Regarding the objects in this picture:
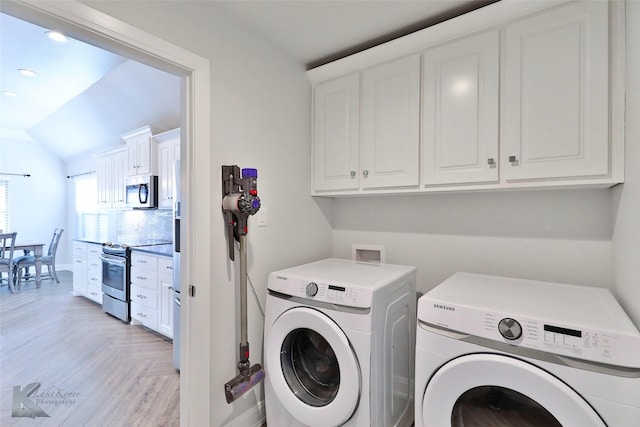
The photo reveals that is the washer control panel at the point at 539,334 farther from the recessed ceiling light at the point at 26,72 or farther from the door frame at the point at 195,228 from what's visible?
the recessed ceiling light at the point at 26,72

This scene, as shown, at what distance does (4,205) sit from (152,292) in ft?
16.4

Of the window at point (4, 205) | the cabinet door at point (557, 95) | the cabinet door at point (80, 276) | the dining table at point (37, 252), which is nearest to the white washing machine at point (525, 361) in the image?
the cabinet door at point (557, 95)

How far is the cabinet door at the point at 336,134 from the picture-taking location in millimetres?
1995

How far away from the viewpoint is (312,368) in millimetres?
1569

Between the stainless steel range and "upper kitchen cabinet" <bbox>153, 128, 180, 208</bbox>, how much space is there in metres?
0.67

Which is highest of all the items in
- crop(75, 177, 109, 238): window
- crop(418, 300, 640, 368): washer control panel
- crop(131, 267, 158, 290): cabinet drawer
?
crop(75, 177, 109, 238): window

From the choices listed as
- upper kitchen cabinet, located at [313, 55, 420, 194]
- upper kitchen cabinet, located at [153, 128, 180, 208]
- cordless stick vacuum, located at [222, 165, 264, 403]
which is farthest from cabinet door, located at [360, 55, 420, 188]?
upper kitchen cabinet, located at [153, 128, 180, 208]

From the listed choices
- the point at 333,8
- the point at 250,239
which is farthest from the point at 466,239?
the point at 333,8

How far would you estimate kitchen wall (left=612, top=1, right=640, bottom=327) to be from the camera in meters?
1.07

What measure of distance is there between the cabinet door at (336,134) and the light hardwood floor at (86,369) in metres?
1.91

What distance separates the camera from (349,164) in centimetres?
202

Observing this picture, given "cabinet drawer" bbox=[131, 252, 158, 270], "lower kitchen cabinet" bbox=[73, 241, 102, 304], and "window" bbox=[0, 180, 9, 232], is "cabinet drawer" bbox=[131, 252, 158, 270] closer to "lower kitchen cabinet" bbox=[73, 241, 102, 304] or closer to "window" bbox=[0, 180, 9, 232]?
"lower kitchen cabinet" bbox=[73, 241, 102, 304]

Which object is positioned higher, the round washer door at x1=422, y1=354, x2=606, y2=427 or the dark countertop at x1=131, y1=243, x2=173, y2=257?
the dark countertop at x1=131, y1=243, x2=173, y2=257

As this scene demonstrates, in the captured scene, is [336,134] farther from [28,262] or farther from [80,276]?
[28,262]
